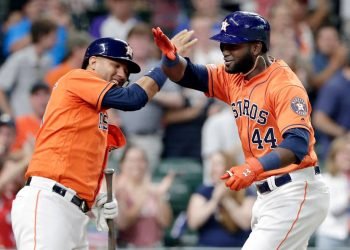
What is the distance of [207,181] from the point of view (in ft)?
32.1

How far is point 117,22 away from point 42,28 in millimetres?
1130

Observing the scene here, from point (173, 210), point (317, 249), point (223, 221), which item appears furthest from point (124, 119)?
point (317, 249)

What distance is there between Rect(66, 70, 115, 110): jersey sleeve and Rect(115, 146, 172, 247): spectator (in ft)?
9.16

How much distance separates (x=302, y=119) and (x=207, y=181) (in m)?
3.65

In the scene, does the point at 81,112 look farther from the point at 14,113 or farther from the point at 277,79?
the point at 14,113

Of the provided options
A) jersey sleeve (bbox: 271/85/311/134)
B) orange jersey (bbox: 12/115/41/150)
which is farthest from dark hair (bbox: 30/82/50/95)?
jersey sleeve (bbox: 271/85/311/134)

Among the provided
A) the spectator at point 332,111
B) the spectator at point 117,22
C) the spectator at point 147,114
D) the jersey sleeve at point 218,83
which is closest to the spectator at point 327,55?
the spectator at point 332,111

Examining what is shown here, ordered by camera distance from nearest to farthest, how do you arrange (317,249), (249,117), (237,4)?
(249,117) → (317,249) → (237,4)

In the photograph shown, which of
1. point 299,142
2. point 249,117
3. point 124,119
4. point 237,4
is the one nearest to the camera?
point 299,142

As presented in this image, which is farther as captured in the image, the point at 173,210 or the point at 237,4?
the point at 237,4

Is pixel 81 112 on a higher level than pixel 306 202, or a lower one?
higher

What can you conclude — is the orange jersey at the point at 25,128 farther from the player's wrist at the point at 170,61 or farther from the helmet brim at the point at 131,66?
the player's wrist at the point at 170,61

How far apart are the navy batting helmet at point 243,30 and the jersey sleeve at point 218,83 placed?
0.43 meters

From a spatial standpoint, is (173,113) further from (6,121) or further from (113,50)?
(113,50)
